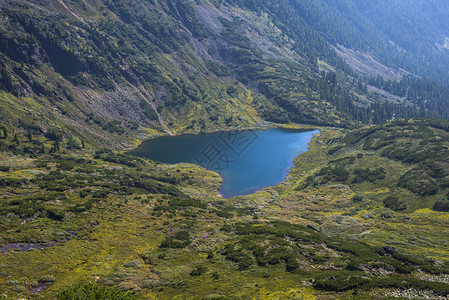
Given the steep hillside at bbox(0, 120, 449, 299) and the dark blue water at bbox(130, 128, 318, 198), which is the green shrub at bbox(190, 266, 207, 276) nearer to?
the steep hillside at bbox(0, 120, 449, 299)

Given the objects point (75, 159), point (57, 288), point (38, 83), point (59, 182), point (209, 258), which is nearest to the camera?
point (57, 288)

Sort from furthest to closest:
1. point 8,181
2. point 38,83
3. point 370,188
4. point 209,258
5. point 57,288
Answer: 1. point 38,83
2. point 370,188
3. point 8,181
4. point 209,258
5. point 57,288

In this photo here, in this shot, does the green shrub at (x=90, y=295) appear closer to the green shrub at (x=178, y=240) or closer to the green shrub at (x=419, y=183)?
the green shrub at (x=178, y=240)

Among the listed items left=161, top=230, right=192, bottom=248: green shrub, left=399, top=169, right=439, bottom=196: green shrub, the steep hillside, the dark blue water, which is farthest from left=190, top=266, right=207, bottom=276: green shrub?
left=399, top=169, right=439, bottom=196: green shrub

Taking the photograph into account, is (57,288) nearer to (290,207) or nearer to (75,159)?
(290,207)

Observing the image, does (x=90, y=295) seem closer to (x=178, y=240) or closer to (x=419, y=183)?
(x=178, y=240)

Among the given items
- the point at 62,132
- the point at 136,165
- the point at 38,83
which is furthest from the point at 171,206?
the point at 38,83

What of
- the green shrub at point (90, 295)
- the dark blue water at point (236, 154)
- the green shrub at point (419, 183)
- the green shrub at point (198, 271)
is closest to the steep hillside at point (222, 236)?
the green shrub at point (198, 271)

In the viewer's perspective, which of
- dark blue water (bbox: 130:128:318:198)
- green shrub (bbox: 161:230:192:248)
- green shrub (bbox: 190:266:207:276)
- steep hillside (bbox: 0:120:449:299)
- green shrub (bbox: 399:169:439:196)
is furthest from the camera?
dark blue water (bbox: 130:128:318:198)
